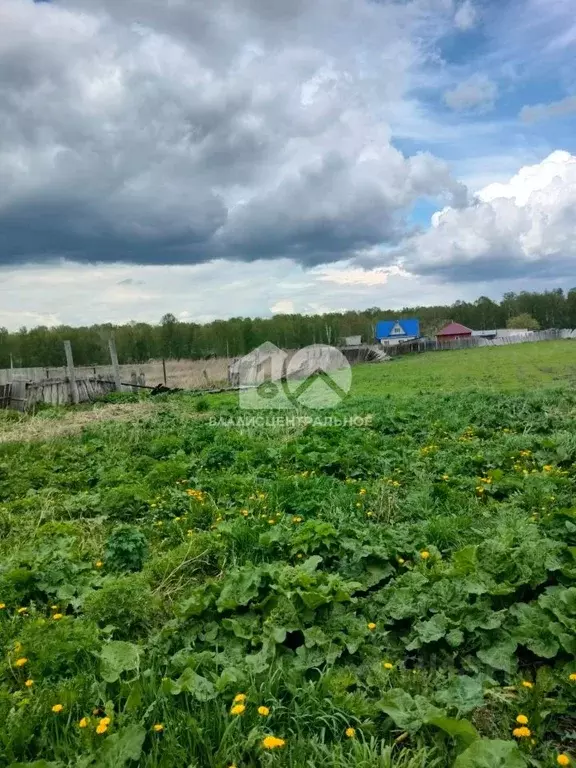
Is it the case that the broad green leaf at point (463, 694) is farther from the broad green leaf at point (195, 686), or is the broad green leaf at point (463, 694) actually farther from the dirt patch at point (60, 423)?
the dirt patch at point (60, 423)

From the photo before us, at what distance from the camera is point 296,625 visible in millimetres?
3080

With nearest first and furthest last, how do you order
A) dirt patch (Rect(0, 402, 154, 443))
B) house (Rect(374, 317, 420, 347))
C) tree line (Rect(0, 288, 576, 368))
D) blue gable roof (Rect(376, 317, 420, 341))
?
dirt patch (Rect(0, 402, 154, 443)) → tree line (Rect(0, 288, 576, 368)) → house (Rect(374, 317, 420, 347)) → blue gable roof (Rect(376, 317, 420, 341))

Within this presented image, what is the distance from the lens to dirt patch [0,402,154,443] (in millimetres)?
10635

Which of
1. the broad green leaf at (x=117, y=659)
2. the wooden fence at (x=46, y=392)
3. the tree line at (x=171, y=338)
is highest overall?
the tree line at (x=171, y=338)

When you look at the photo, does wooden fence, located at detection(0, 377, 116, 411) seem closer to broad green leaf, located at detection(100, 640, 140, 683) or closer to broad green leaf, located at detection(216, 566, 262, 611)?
broad green leaf, located at detection(216, 566, 262, 611)

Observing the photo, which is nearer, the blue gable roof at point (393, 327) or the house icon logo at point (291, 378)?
the house icon logo at point (291, 378)

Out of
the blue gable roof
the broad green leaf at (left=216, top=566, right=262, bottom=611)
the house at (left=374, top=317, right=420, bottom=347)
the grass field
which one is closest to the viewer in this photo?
the grass field

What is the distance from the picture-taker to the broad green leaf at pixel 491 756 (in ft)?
6.81

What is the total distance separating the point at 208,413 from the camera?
13805 millimetres

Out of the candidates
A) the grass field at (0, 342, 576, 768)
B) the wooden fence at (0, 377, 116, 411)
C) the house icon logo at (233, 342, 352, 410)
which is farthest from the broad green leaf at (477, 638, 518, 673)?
the wooden fence at (0, 377, 116, 411)

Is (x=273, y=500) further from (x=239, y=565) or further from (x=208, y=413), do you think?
(x=208, y=413)

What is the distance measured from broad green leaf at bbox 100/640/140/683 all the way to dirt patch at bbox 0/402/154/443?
26.4ft

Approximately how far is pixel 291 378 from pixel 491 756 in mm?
23664

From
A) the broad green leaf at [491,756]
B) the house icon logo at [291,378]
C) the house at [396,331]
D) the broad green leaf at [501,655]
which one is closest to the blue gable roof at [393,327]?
the house at [396,331]
